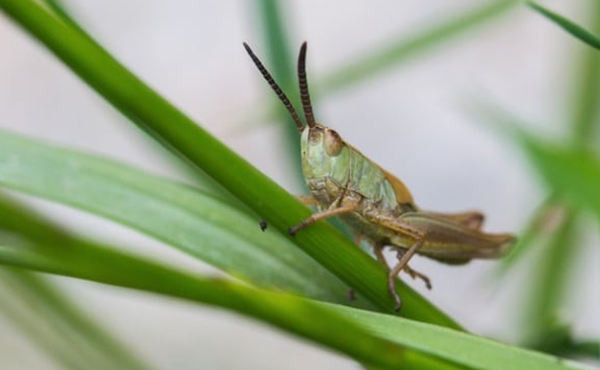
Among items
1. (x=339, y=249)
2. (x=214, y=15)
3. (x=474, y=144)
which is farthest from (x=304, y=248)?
(x=214, y=15)

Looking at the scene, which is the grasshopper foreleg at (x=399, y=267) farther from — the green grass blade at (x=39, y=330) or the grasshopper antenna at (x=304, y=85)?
the green grass blade at (x=39, y=330)

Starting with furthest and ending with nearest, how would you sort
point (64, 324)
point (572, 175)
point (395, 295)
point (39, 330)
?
point (39, 330) < point (64, 324) < point (572, 175) < point (395, 295)

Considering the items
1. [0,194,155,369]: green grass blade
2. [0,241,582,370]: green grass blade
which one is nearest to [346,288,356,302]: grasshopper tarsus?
[0,241,582,370]: green grass blade

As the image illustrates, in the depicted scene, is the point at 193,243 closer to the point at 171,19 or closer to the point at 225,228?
the point at 225,228

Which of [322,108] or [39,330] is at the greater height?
[322,108]

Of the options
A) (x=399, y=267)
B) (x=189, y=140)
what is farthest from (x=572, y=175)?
(x=189, y=140)

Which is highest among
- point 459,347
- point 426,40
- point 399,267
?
point 426,40

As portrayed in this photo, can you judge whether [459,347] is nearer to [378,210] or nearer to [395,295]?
[395,295]
